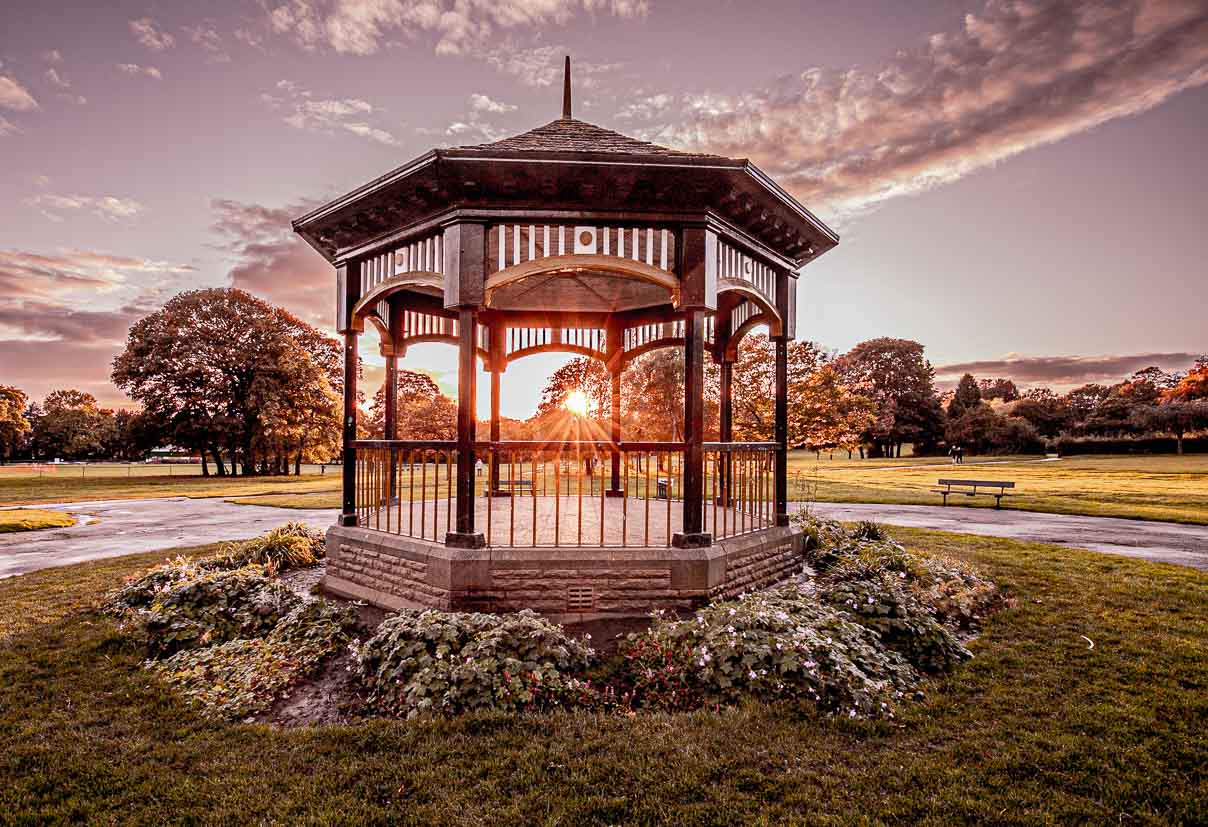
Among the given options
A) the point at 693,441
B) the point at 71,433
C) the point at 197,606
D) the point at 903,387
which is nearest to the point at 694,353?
the point at 693,441

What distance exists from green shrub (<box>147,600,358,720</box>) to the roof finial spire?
7.14 meters

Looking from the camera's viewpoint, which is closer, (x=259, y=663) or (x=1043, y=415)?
(x=259, y=663)

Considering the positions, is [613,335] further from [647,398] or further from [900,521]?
[647,398]

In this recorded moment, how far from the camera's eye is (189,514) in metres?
16.3

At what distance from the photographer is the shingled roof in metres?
5.39

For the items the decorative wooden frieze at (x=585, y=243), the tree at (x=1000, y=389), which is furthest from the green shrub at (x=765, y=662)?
the tree at (x=1000, y=389)

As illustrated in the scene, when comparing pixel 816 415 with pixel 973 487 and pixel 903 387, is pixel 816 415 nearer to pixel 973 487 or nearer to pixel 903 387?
pixel 973 487

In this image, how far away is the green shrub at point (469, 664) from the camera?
4000 mm

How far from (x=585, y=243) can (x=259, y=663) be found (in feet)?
16.8

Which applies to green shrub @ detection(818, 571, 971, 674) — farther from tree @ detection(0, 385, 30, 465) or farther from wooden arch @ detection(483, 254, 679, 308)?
tree @ detection(0, 385, 30, 465)

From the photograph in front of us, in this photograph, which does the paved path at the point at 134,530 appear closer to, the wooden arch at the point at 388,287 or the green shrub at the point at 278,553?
the green shrub at the point at 278,553

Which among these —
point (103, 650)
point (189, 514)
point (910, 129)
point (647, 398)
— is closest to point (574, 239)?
point (103, 650)

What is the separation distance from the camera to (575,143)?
597cm

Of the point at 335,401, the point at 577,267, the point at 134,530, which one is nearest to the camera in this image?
the point at 577,267
